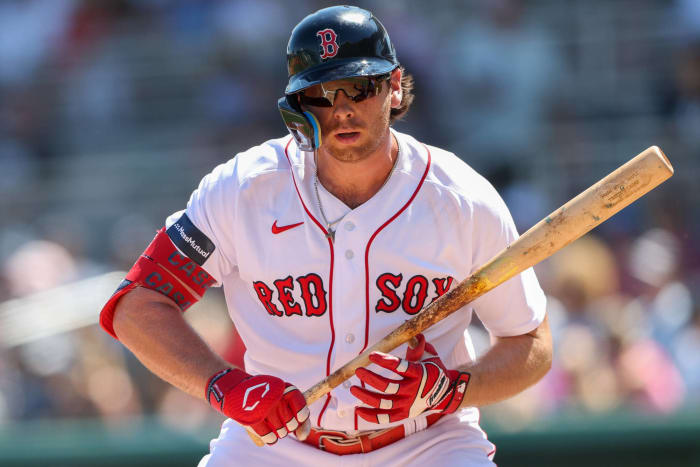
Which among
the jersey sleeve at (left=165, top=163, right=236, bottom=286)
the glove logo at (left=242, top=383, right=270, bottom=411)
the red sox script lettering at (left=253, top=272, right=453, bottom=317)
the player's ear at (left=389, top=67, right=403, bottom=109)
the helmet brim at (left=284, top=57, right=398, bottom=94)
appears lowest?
the glove logo at (left=242, top=383, right=270, bottom=411)

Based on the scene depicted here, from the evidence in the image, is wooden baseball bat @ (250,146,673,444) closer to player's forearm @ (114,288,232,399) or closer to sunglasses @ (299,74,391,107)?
player's forearm @ (114,288,232,399)

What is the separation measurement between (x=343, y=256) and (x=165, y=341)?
578 mm

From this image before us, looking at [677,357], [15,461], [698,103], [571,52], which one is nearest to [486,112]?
[571,52]

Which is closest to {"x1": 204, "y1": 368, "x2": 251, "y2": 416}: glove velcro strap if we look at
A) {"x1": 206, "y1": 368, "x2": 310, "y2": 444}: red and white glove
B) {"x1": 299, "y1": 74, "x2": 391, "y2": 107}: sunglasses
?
{"x1": 206, "y1": 368, "x2": 310, "y2": 444}: red and white glove

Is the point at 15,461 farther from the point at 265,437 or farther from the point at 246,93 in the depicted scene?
the point at 246,93

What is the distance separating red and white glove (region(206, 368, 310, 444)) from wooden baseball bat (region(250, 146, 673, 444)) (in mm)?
103

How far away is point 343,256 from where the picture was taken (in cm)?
317

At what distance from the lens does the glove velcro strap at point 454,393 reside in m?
3.02

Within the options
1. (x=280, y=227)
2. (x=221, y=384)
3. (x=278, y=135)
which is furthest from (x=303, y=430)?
(x=278, y=135)

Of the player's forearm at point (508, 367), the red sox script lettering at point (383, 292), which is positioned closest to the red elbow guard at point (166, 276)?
the red sox script lettering at point (383, 292)

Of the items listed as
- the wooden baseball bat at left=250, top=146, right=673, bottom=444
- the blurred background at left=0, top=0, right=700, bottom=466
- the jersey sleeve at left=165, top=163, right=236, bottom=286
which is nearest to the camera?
the wooden baseball bat at left=250, top=146, right=673, bottom=444

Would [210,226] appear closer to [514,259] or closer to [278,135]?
[514,259]

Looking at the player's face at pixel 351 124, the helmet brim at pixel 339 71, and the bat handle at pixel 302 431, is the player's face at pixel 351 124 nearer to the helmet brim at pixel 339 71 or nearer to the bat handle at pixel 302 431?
the helmet brim at pixel 339 71

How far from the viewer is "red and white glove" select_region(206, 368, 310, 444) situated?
2.88 metres
